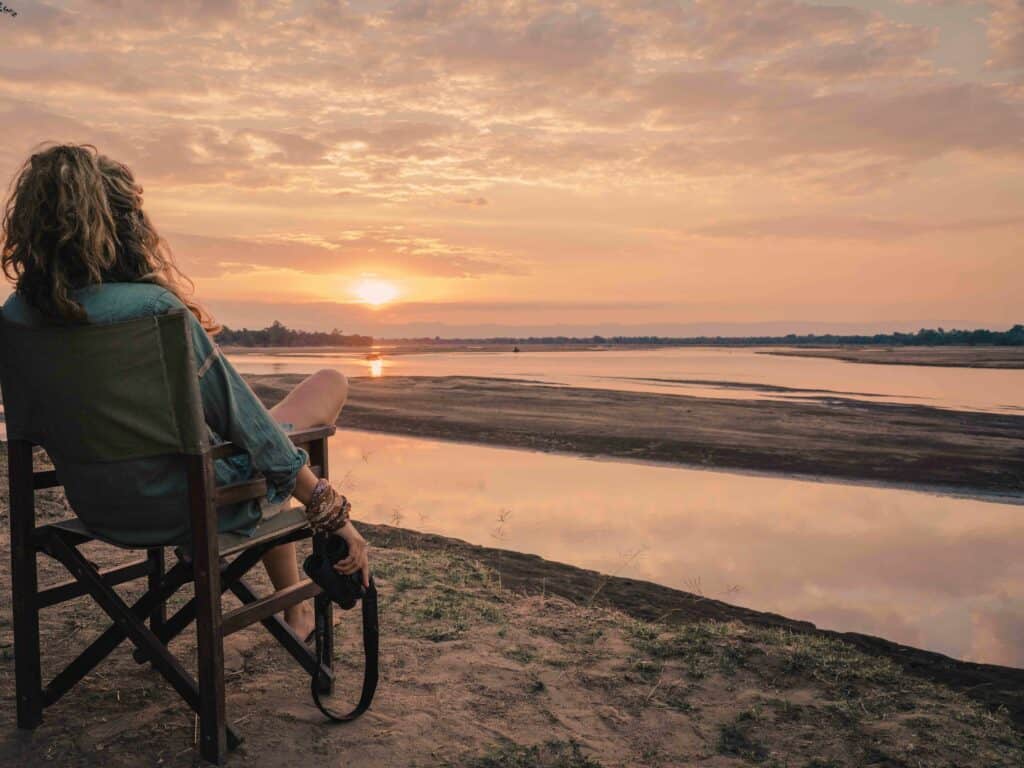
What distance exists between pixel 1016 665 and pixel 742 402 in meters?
17.9

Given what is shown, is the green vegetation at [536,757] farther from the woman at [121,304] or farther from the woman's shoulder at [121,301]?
the woman's shoulder at [121,301]

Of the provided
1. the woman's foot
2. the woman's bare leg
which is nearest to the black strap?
the woman's bare leg

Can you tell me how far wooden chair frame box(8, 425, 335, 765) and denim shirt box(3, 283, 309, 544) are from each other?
0.09 m

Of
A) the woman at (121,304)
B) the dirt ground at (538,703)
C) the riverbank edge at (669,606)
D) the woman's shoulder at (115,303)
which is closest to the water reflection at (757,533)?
the riverbank edge at (669,606)

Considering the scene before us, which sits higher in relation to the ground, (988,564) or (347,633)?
(347,633)

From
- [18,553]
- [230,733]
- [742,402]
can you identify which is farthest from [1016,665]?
[742,402]

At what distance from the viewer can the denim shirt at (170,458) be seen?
2.27m

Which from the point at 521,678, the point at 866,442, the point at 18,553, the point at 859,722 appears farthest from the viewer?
the point at 866,442

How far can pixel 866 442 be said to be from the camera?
48.8 feet

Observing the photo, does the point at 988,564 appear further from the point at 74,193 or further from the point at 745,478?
the point at 74,193

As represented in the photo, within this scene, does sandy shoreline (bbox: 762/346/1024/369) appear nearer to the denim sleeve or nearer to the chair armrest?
the chair armrest

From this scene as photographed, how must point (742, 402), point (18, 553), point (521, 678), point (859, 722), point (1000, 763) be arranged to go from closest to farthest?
point (18, 553)
point (1000, 763)
point (859, 722)
point (521, 678)
point (742, 402)

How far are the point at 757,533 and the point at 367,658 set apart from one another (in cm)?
634

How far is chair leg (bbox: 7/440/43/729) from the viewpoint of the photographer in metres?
2.67
